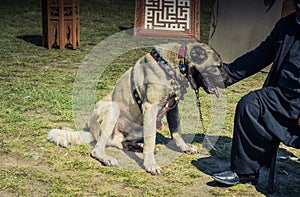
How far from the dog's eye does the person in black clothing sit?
0.56m

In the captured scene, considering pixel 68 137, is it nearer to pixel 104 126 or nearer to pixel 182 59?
pixel 104 126

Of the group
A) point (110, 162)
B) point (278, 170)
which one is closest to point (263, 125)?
point (278, 170)

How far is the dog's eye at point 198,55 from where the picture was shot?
4.58m

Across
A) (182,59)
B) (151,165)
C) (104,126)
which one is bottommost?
(151,165)

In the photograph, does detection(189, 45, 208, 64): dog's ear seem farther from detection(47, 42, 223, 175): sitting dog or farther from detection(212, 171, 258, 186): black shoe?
detection(212, 171, 258, 186): black shoe

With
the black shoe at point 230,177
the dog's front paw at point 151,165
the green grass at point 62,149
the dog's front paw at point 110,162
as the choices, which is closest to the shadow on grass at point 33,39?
the green grass at point 62,149

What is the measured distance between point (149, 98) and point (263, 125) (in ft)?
3.54

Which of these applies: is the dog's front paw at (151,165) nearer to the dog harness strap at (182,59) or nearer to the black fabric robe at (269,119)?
the black fabric robe at (269,119)

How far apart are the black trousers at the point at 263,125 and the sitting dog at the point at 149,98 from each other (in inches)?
19.6

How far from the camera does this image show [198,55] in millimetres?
4582

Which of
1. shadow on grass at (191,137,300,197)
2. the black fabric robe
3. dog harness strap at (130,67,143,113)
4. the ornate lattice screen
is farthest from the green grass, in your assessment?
the ornate lattice screen

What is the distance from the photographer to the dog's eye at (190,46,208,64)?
4.58m

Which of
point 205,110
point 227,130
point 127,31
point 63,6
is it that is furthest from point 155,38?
point 227,130

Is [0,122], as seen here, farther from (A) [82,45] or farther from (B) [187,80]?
(A) [82,45]
